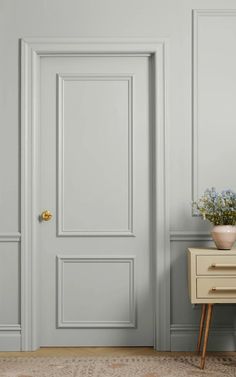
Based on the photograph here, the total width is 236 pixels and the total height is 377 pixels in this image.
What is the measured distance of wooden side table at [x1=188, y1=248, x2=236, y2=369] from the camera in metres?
3.29

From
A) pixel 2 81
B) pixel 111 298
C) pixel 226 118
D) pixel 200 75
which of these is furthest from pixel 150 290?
pixel 2 81

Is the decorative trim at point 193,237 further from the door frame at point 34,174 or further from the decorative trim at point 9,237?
the decorative trim at point 9,237

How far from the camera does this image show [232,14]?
3.71 m

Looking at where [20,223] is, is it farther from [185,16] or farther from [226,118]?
[185,16]

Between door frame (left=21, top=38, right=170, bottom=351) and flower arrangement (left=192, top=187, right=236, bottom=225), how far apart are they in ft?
1.12

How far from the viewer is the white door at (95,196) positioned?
3773 millimetres

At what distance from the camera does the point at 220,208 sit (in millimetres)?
3418

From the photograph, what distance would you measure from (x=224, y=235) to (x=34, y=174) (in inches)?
54.2

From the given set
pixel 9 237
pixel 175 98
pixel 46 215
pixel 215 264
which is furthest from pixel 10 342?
pixel 175 98

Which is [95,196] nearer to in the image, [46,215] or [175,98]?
[46,215]

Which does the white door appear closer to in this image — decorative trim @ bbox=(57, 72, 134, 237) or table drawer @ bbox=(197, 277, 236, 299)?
decorative trim @ bbox=(57, 72, 134, 237)

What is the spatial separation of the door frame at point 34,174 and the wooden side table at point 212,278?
0.41 meters

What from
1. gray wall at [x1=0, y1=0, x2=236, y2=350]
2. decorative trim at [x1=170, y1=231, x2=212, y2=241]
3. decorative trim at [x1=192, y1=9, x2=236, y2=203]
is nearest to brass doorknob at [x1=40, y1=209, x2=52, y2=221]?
gray wall at [x1=0, y1=0, x2=236, y2=350]

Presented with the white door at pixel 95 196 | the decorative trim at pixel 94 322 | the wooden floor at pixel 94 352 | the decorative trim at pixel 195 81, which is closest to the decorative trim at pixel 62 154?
the white door at pixel 95 196
